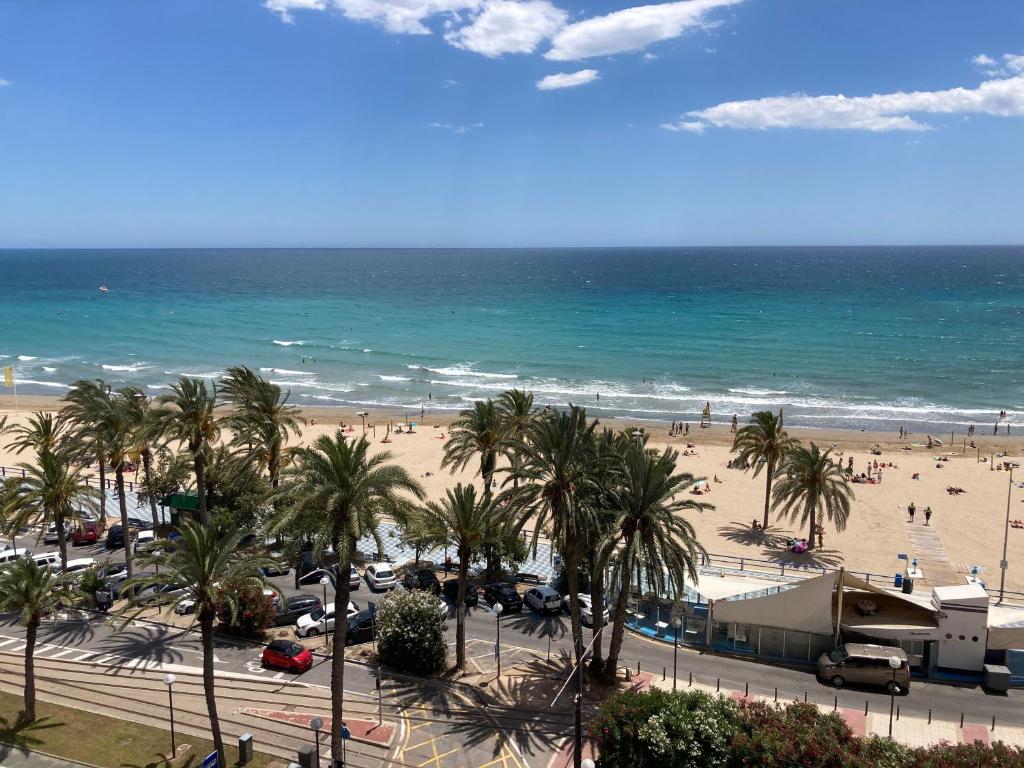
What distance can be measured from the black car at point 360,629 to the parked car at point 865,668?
1529cm

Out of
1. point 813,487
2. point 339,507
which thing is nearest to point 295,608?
point 339,507

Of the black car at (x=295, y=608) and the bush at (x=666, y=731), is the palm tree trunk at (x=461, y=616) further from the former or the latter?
the bush at (x=666, y=731)

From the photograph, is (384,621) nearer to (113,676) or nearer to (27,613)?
(113,676)

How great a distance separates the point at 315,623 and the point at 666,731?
13.8m

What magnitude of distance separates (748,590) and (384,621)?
12.9 m

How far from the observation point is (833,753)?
55.3ft

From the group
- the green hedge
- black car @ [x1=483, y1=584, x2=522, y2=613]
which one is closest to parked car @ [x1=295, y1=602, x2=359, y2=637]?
black car @ [x1=483, y1=584, x2=522, y2=613]

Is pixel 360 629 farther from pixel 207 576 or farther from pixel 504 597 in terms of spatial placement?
pixel 207 576

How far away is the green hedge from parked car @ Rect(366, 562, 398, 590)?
45.8 ft

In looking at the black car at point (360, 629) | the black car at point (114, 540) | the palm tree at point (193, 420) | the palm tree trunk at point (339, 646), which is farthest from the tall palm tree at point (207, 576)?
the black car at point (114, 540)

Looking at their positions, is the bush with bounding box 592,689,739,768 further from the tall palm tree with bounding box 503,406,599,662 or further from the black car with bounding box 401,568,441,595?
the black car with bounding box 401,568,441,595

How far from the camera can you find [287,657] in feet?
78.8

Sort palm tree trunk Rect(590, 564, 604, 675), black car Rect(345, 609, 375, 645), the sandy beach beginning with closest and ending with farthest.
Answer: palm tree trunk Rect(590, 564, 604, 675)
black car Rect(345, 609, 375, 645)
the sandy beach

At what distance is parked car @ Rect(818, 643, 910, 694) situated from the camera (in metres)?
23.5
